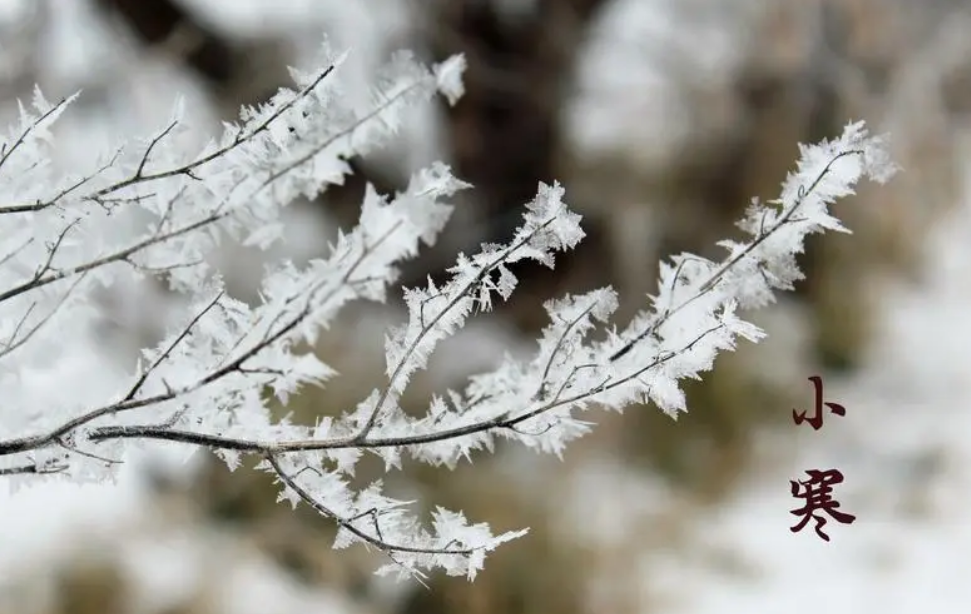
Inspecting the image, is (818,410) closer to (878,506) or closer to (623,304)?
(878,506)

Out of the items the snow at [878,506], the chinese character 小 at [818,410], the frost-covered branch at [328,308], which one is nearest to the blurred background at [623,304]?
the snow at [878,506]

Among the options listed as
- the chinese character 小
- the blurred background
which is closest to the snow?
the blurred background

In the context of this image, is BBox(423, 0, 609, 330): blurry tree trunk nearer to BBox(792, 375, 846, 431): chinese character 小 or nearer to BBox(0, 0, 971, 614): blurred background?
BBox(0, 0, 971, 614): blurred background

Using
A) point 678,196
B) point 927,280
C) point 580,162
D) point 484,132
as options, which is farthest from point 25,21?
point 927,280

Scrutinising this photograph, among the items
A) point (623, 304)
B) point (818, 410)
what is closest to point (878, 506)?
point (623, 304)

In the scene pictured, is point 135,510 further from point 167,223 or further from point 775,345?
point 167,223

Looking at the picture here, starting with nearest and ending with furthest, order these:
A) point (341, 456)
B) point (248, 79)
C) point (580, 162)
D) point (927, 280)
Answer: point (341, 456), point (248, 79), point (580, 162), point (927, 280)
